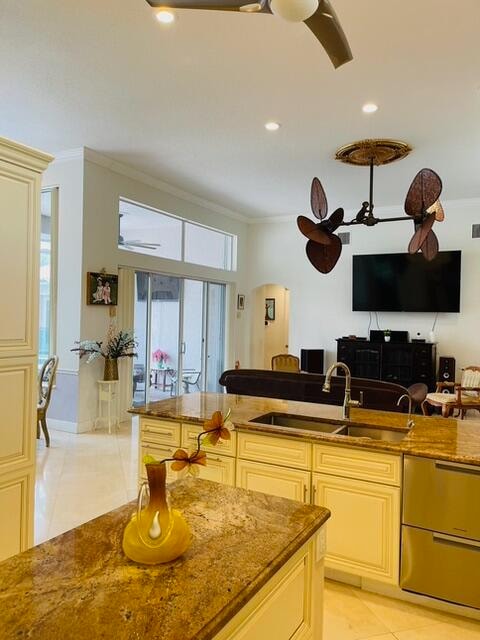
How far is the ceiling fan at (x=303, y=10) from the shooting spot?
167 centimetres

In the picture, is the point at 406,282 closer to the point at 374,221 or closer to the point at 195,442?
the point at 374,221

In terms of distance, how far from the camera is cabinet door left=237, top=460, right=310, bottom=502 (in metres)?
2.51

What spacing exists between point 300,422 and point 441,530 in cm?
102

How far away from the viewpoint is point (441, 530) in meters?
2.20

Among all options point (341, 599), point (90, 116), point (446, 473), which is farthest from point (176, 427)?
point (90, 116)

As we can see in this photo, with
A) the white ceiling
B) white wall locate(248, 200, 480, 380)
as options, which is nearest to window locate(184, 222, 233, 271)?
white wall locate(248, 200, 480, 380)

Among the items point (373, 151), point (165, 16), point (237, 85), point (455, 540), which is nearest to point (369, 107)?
point (373, 151)

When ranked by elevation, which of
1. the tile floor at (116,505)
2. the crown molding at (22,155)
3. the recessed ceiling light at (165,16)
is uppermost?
the recessed ceiling light at (165,16)

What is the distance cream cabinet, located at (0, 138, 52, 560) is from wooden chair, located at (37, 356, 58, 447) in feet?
8.95

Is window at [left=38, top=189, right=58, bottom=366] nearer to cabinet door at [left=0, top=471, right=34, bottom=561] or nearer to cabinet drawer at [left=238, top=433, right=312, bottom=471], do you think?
cabinet door at [left=0, top=471, right=34, bottom=561]

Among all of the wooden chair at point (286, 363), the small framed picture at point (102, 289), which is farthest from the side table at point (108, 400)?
the wooden chair at point (286, 363)

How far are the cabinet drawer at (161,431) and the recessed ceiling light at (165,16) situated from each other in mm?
2640

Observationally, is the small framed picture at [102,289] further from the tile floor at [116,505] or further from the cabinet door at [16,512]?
the cabinet door at [16,512]

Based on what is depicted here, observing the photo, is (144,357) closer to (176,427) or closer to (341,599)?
(176,427)
